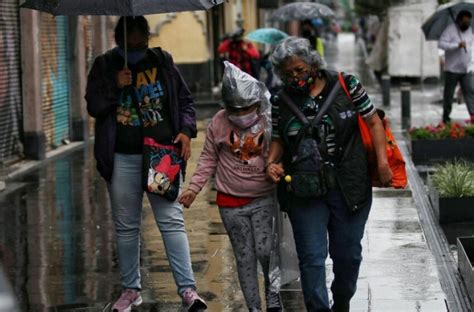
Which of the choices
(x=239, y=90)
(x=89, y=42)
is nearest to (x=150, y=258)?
(x=239, y=90)

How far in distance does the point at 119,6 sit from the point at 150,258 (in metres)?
2.87

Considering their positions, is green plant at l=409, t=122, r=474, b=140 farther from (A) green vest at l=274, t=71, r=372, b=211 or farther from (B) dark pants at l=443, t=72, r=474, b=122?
(A) green vest at l=274, t=71, r=372, b=211

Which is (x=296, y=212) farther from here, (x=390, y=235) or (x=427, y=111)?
(x=427, y=111)

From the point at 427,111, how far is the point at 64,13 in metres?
18.4

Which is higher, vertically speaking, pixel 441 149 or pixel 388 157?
pixel 388 157

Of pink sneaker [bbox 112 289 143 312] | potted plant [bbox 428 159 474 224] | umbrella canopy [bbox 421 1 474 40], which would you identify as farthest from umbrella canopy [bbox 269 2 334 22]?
pink sneaker [bbox 112 289 143 312]

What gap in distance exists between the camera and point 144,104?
759 cm

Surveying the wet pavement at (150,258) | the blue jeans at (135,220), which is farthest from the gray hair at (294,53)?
the wet pavement at (150,258)

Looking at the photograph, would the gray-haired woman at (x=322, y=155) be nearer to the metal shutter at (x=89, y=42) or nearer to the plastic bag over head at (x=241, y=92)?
the plastic bag over head at (x=241, y=92)

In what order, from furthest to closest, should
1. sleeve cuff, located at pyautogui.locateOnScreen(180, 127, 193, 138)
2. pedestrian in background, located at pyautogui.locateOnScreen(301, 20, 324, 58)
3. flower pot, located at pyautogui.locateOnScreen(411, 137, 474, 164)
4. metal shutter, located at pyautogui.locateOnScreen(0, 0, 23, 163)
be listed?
pedestrian in background, located at pyautogui.locateOnScreen(301, 20, 324, 58) → metal shutter, located at pyautogui.locateOnScreen(0, 0, 23, 163) → flower pot, located at pyautogui.locateOnScreen(411, 137, 474, 164) → sleeve cuff, located at pyautogui.locateOnScreen(180, 127, 193, 138)

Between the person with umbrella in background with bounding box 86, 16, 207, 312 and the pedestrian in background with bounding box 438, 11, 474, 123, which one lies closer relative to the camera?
the person with umbrella in background with bounding box 86, 16, 207, 312

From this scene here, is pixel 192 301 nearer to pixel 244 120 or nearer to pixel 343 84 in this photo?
pixel 244 120

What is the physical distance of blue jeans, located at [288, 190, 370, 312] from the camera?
22.4 ft

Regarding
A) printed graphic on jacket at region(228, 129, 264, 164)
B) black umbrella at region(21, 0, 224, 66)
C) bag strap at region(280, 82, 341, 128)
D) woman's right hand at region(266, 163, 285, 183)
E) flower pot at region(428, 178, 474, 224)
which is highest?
black umbrella at region(21, 0, 224, 66)
